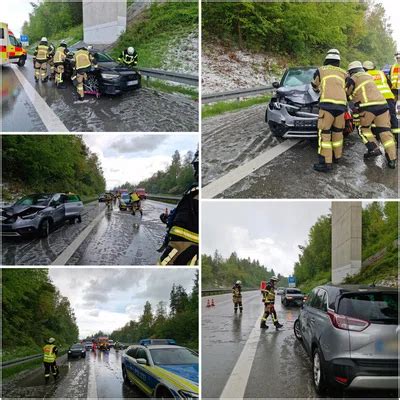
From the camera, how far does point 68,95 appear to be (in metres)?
6.27

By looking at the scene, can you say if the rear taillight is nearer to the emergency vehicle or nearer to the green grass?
the green grass

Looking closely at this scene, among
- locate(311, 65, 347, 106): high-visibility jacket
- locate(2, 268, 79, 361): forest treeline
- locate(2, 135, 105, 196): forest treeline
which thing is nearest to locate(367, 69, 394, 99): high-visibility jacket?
locate(311, 65, 347, 106): high-visibility jacket

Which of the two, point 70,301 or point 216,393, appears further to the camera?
point 70,301

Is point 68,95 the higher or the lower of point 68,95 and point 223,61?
the lower

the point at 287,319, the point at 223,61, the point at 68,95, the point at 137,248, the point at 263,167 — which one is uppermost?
the point at 223,61

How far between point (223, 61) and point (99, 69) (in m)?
1.52

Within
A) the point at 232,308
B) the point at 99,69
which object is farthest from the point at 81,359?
the point at 99,69

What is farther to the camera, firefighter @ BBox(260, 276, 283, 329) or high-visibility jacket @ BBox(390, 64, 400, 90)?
high-visibility jacket @ BBox(390, 64, 400, 90)

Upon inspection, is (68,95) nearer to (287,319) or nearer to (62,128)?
(62,128)

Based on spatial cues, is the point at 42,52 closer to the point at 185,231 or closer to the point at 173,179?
the point at 173,179

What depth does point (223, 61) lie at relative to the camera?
243 inches

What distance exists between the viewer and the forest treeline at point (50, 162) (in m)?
5.99

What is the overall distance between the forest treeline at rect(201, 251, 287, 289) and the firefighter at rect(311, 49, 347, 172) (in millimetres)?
1354

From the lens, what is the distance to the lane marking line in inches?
233
